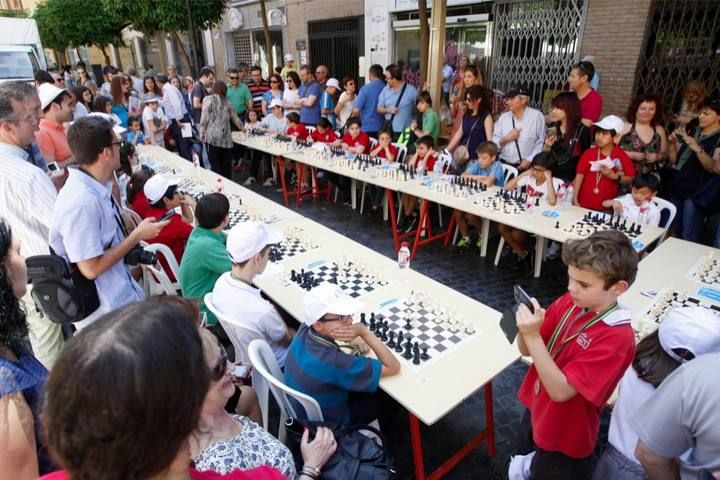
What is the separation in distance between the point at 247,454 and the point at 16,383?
856 mm

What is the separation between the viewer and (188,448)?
2.87ft

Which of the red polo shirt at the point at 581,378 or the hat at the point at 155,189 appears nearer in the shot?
the red polo shirt at the point at 581,378

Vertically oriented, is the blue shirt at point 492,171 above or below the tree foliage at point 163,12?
below

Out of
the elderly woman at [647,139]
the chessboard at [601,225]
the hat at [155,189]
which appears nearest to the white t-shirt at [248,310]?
the hat at [155,189]

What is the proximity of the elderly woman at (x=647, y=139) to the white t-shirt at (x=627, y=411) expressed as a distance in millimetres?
3792

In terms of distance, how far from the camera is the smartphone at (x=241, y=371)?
8.69ft

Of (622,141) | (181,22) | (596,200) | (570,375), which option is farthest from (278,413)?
(181,22)

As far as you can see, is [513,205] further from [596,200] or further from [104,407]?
[104,407]

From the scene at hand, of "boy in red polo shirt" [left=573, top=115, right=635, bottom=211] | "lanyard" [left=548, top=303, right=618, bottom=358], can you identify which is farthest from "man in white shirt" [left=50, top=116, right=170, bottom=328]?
"boy in red polo shirt" [left=573, top=115, right=635, bottom=211]

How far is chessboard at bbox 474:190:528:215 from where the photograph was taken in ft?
14.8

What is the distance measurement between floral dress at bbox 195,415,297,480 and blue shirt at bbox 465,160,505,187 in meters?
4.43

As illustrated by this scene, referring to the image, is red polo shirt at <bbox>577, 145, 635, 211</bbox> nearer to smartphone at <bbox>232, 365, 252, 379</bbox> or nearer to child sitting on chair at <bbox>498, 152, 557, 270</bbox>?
child sitting on chair at <bbox>498, 152, 557, 270</bbox>

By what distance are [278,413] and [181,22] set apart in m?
12.9

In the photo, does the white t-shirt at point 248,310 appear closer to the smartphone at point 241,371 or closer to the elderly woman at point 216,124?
the smartphone at point 241,371
